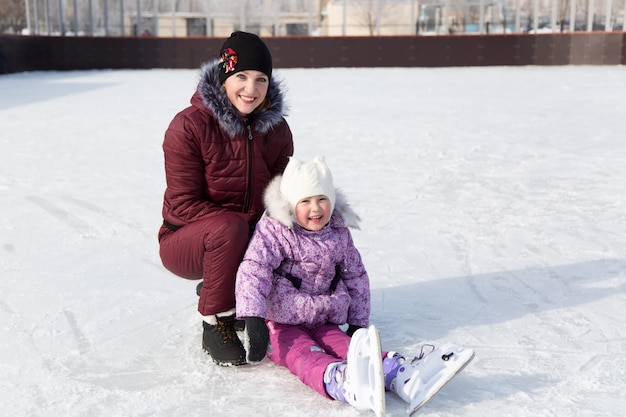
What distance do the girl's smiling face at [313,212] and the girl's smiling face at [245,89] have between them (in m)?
0.36

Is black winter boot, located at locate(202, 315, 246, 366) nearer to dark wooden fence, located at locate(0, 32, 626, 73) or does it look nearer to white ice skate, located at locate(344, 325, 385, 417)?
white ice skate, located at locate(344, 325, 385, 417)

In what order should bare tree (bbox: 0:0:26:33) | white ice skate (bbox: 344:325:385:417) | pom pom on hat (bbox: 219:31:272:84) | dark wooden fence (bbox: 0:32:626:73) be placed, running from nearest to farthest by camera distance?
white ice skate (bbox: 344:325:385:417)
pom pom on hat (bbox: 219:31:272:84)
dark wooden fence (bbox: 0:32:626:73)
bare tree (bbox: 0:0:26:33)

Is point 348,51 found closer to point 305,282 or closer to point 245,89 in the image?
point 245,89

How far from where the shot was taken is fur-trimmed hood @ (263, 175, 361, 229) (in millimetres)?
2281

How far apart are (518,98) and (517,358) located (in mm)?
8372

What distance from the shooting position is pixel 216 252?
2.30 meters

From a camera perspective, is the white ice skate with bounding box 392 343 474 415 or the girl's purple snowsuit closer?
the white ice skate with bounding box 392 343 474 415

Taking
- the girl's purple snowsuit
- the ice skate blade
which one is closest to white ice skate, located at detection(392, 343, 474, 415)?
the ice skate blade

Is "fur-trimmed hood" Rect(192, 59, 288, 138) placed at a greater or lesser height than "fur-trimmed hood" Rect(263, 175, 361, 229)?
greater

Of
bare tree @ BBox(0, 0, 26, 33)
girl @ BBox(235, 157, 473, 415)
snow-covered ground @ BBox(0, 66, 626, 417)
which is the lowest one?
snow-covered ground @ BBox(0, 66, 626, 417)

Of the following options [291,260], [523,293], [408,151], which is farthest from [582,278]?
[408,151]

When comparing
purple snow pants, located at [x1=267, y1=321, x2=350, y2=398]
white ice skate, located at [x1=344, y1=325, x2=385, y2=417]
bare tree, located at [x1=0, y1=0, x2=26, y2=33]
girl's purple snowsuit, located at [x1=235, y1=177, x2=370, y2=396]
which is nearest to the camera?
white ice skate, located at [x1=344, y1=325, x2=385, y2=417]

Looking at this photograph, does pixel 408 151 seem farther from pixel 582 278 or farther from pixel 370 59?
pixel 370 59

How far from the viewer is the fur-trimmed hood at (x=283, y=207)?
228cm
